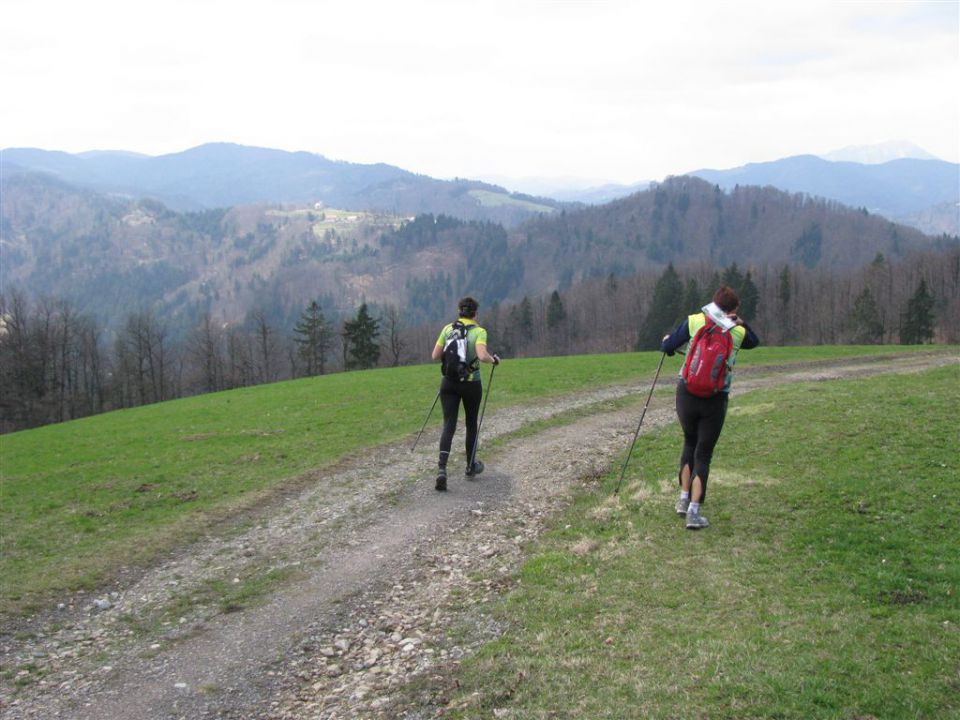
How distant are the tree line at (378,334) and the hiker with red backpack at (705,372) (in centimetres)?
6576

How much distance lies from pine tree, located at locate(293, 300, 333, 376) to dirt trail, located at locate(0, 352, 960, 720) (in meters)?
67.4

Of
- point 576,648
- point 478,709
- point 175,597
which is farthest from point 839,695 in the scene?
point 175,597

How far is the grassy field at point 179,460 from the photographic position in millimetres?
11403

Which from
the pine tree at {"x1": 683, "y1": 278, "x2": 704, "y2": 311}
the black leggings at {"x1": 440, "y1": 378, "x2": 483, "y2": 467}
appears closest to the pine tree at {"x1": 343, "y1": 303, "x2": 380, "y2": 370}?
the pine tree at {"x1": 683, "y1": 278, "x2": 704, "y2": 311}

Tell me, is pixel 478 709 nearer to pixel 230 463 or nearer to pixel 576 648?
pixel 576 648

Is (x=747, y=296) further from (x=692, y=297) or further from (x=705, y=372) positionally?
(x=705, y=372)

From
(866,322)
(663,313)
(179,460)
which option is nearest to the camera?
(179,460)

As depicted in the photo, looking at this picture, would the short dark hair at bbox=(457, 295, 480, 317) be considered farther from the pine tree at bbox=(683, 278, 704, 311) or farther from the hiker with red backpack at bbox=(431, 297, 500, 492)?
the pine tree at bbox=(683, 278, 704, 311)

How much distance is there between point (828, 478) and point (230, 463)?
578 inches

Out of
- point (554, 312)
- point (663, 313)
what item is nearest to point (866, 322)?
point (663, 313)

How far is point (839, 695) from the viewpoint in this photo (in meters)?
5.44

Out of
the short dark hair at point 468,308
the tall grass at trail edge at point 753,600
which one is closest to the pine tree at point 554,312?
the tall grass at trail edge at point 753,600

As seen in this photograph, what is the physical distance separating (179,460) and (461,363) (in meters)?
11.1

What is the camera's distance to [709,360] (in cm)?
913
